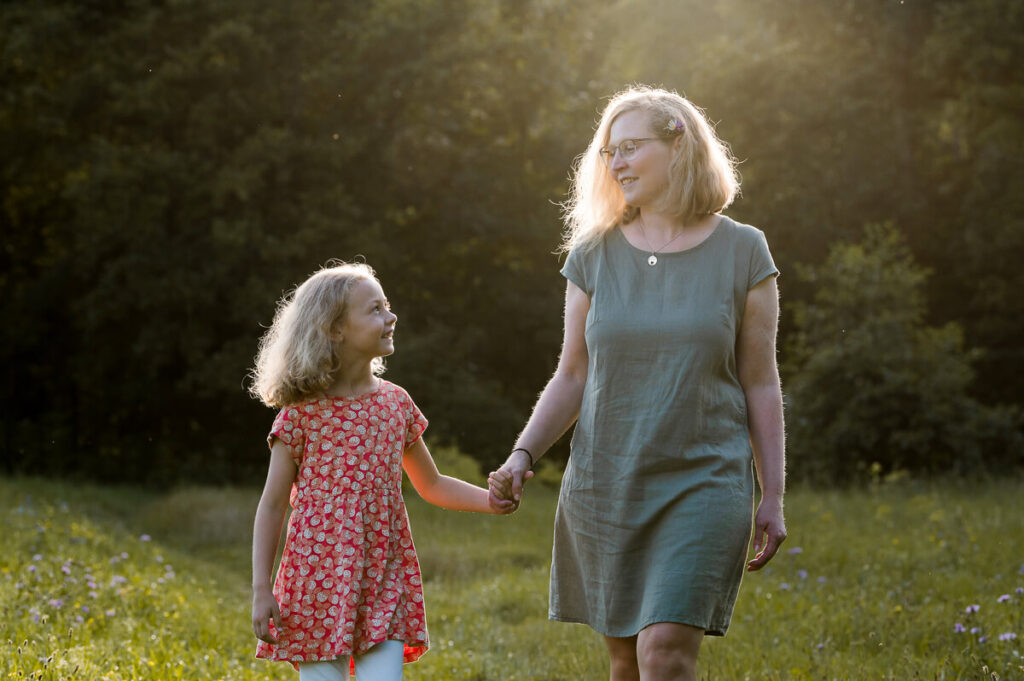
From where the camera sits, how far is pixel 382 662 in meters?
3.45

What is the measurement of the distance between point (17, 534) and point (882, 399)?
12262 millimetres

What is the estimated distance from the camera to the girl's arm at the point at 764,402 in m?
3.31

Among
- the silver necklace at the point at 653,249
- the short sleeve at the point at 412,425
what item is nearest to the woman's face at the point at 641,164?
the silver necklace at the point at 653,249

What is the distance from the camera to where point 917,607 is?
21.3ft

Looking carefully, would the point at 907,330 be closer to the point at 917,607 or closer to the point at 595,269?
the point at 917,607

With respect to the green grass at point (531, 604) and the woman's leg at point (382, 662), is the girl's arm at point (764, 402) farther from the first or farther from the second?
the green grass at point (531, 604)

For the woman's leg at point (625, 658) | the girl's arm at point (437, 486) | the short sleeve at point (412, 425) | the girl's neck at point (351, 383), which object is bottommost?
the woman's leg at point (625, 658)

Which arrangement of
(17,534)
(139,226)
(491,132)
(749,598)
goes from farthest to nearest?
1. (491,132)
2. (139,226)
3. (17,534)
4. (749,598)

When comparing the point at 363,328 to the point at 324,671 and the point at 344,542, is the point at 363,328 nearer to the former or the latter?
the point at 344,542

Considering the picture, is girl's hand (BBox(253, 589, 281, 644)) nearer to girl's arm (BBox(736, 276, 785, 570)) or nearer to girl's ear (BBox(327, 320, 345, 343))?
girl's ear (BBox(327, 320, 345, 343))

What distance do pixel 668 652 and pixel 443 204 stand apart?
1974 cm

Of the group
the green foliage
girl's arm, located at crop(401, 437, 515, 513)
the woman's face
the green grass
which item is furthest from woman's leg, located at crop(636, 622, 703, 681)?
the green foliage

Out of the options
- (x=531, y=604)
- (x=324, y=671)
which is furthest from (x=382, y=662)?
(x=531, y=604)

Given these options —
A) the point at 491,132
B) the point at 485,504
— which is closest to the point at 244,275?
the point at 491,132
